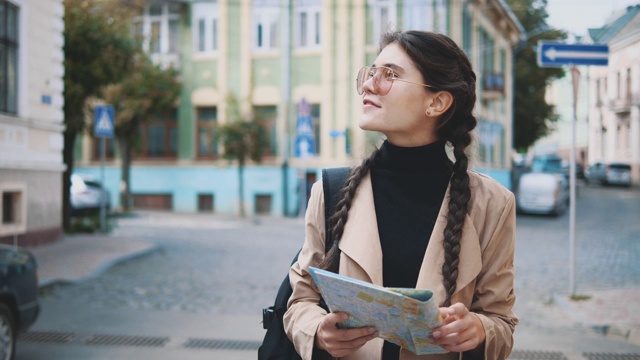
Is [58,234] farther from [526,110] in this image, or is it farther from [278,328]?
[526,110]

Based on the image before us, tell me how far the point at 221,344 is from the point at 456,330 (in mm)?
5128

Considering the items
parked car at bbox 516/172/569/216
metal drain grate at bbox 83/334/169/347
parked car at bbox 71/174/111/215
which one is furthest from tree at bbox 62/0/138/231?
parked car at bbox 516/172/569/216

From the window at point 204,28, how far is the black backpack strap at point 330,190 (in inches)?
1063

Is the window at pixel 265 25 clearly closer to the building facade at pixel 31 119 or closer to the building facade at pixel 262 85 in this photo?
the building facade at pixel 262 85

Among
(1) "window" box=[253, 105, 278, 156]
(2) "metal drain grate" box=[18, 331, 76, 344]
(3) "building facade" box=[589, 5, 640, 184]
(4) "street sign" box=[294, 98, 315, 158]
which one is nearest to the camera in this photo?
(2) "metal drain grate" box=[18, 331, 76, 344]

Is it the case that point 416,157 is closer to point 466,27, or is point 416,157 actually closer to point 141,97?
point 141,97

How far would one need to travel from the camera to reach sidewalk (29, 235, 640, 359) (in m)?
7.13

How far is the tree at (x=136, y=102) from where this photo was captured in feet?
84.7

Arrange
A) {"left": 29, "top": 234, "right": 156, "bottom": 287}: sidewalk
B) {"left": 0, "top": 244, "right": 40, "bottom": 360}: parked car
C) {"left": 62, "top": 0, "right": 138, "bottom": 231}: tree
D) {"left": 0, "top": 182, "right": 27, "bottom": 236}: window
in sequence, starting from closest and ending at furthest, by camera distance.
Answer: {"left": 0, "top": 244, "right": 40, "bottom": 360}: parked car
{"left": 29, "top": 234, "right": 156, "bottom": 287}: sidewalk
{"left": 0, "top": 182, "right": 27, "bottom": 236}: window
{"left": 62, "top": 0, "right": 138, "bottom": 231}: tree

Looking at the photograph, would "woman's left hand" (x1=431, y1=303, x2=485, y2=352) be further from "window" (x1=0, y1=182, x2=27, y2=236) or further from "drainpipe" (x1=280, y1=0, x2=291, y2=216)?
"drainpipe" (x1=280, y1=0, x2=291, y2=216)

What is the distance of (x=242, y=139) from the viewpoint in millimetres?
25766

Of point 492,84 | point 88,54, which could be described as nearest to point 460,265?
point 88,54

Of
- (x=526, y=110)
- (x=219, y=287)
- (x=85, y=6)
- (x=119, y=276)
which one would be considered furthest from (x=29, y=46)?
(x=526, y=110)

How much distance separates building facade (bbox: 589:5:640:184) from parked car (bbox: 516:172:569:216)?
12349 mm
